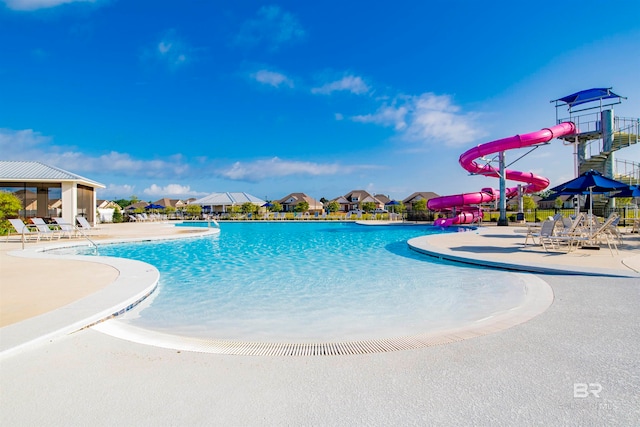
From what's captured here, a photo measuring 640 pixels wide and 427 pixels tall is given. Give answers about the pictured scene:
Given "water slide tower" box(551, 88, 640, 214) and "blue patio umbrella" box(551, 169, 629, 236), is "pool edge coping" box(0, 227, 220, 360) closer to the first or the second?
"blue patio umbrella" box(551, 169, 629, 236)

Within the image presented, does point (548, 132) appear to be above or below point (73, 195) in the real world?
above

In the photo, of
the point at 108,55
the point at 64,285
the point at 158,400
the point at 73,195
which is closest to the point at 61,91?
the point at 108,55

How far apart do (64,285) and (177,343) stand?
2.97 meters

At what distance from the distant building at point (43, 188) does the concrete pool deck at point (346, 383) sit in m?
19.2

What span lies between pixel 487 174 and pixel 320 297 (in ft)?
65.7

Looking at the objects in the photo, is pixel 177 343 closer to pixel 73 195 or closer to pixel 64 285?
pixel 64 285

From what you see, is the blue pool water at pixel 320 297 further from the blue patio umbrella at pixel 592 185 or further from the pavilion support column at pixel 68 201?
the pavilion support column at pixel 68 201

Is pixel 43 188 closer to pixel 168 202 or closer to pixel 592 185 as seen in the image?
pixel 592 185

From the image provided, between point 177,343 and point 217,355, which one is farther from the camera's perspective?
point 177,343

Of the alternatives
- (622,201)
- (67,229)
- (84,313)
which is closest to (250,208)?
(67,229)

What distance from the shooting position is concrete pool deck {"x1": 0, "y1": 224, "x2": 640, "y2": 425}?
5.89 feet

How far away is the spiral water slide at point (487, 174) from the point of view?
58.4 feet

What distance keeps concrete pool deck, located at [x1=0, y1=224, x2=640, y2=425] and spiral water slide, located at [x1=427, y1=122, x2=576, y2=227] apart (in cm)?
1715

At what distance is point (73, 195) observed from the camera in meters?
18.7
